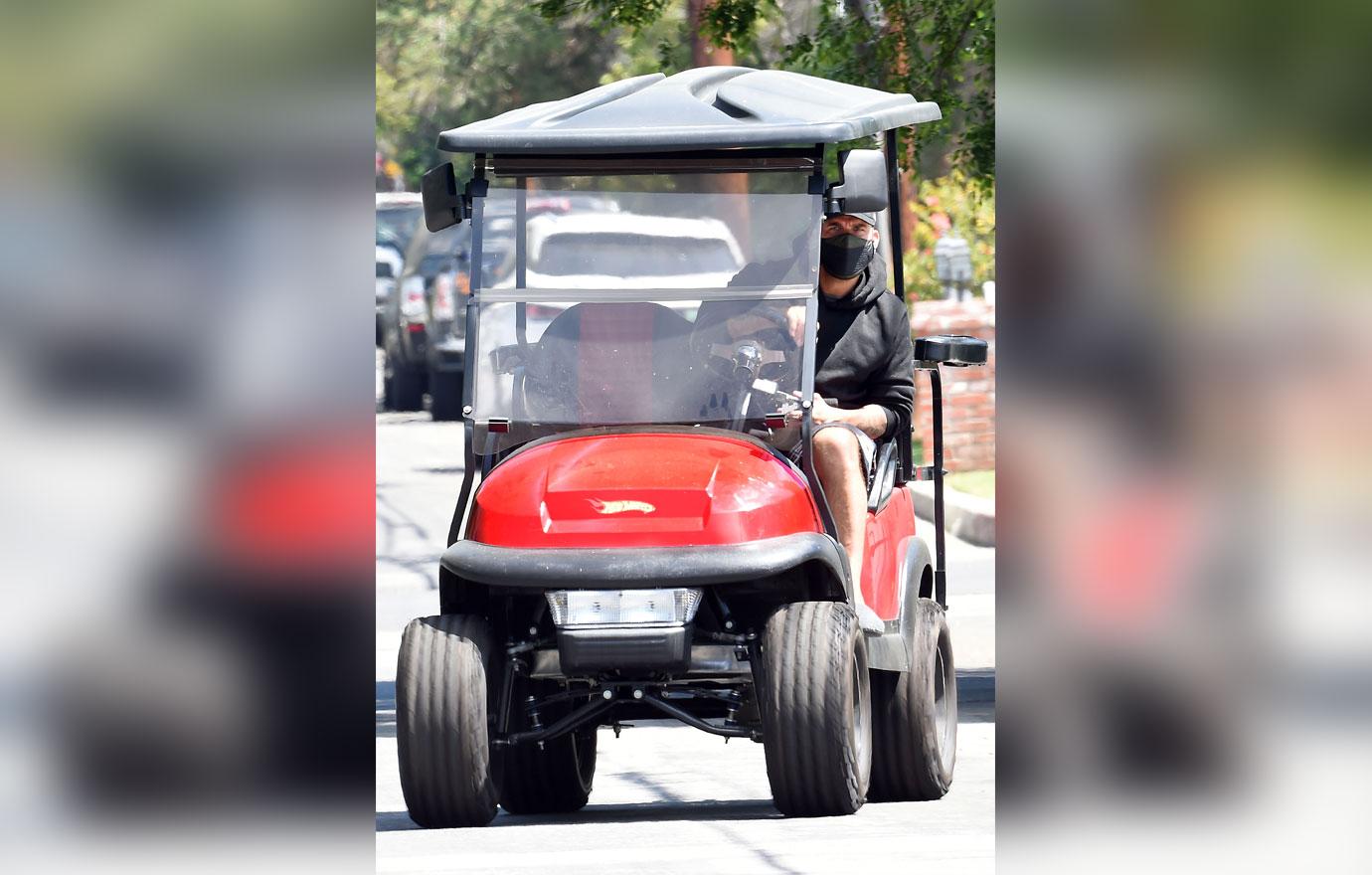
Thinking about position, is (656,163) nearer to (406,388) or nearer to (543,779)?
(543,779)

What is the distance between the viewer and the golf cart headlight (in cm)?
614

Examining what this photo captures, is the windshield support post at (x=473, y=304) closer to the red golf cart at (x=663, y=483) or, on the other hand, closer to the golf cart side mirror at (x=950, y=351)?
the red golf cart at (x=663, y=483)

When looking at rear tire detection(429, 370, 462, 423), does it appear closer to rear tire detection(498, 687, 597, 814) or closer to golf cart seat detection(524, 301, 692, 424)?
rear tire detection(498, 687, 597, 814)

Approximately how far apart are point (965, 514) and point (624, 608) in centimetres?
996

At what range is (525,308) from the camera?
698 cm

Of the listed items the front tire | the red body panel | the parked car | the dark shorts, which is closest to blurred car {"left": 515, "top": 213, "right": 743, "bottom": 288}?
the dark shorts

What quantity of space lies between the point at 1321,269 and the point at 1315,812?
1.69ft

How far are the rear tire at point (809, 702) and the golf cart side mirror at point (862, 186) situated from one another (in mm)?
1354

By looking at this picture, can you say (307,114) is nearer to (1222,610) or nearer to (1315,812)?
(1222,610)

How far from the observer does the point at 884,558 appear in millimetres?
7211

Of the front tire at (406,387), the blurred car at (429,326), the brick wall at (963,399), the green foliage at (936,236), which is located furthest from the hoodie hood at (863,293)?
the front tire at (406,387)

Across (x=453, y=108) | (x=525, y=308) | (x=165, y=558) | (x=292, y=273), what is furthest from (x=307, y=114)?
(x=453, y=108)

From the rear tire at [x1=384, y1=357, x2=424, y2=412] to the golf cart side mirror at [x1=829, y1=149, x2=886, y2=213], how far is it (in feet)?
62.9

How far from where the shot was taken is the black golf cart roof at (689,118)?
260 inches
